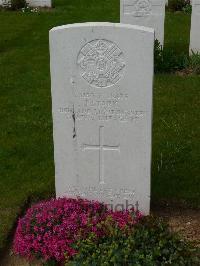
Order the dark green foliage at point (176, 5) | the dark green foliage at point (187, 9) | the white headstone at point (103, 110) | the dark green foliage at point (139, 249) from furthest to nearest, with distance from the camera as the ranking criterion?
1. the dark green foliage at point (176, 5)
2. the dark green foliage at point (187, 9)
3. the white headstone at point (103, 110)
4. the dark green foliage at point (139, 249)

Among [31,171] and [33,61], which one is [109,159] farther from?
[33,61]

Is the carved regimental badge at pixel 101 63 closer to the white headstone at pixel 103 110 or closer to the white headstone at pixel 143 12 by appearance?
the white headstone at pixel 103 110

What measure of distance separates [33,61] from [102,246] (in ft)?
22.7

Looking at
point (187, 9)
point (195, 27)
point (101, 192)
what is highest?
point (187, 9)

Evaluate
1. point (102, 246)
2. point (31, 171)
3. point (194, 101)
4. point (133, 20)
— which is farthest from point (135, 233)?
point (133, 20)

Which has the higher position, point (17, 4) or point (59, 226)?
point (17, 4)

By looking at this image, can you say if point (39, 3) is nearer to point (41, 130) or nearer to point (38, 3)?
point (38, 3)

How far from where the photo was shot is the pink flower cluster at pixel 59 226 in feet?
15.4

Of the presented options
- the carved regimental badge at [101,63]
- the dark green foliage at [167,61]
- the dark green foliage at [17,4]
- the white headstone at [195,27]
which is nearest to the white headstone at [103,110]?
the carved regimental badge at [101,63]

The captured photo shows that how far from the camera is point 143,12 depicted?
10133 mm

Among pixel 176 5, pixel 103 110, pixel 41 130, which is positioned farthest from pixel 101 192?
pixel 176 5

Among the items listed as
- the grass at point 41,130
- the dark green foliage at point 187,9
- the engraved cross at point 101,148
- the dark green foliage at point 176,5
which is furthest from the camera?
the dark green foliage at point 176,5

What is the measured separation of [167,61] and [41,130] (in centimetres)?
339

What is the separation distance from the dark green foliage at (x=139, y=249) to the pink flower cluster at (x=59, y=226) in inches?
7.0
